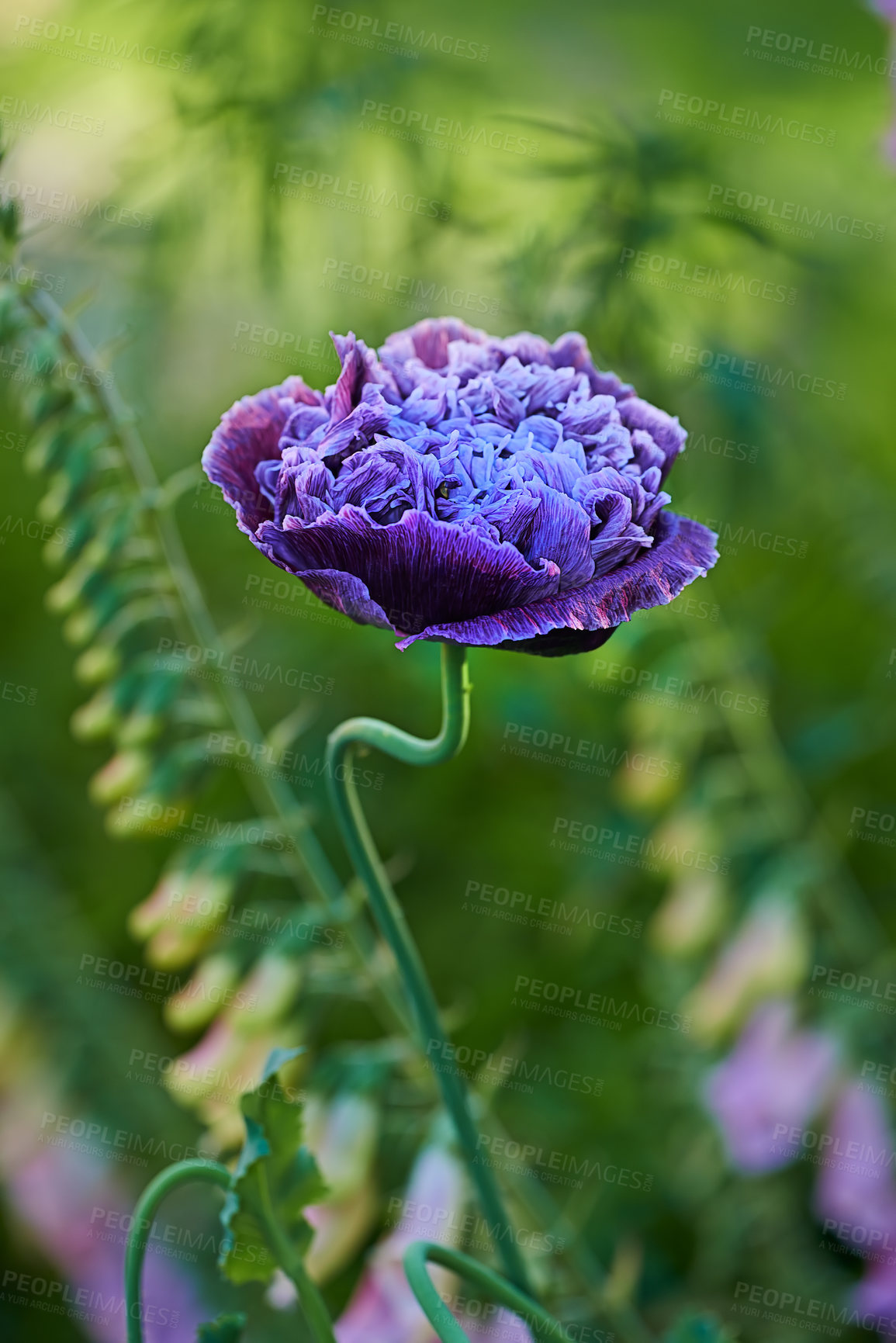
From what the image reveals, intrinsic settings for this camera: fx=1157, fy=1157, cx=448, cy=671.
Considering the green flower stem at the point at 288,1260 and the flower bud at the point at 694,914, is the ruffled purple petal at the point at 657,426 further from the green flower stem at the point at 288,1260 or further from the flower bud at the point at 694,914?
the flower bud at the point at 694,914

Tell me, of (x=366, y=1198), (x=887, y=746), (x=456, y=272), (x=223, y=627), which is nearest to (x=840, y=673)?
(x=887, y=746)

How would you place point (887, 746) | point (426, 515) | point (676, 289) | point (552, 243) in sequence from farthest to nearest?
point (887, 746), point (676, 289), point (552, 243), point (426, 515)

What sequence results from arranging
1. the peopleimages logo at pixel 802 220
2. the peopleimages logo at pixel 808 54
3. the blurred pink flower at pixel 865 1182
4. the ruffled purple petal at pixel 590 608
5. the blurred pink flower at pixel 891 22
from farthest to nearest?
the peopleimages logo at pixel 808 54 → the peopleimages logo at pixel 802 220 → the blurred pink flower at pixel 865 1182 → the blurred pink flower at pixel 891 22 → the ruffled purple petal at pixel 590 608

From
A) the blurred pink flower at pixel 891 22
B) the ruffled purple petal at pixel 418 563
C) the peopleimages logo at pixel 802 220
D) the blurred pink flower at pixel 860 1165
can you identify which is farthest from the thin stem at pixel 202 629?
the peopleimages logo at pixel 802 220

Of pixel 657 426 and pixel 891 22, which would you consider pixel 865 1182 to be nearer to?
pixel 657 426

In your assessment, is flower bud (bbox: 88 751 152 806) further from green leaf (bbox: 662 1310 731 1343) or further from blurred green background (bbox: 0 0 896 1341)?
green leaf (bbox: 662 1310 731 1343)

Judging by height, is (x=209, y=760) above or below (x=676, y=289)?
below

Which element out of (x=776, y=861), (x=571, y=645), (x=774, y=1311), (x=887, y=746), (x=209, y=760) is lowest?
(x=774, y=1311)

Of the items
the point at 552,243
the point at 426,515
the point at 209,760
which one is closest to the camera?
the point at 426,515

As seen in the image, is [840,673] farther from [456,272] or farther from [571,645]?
[571,645]
